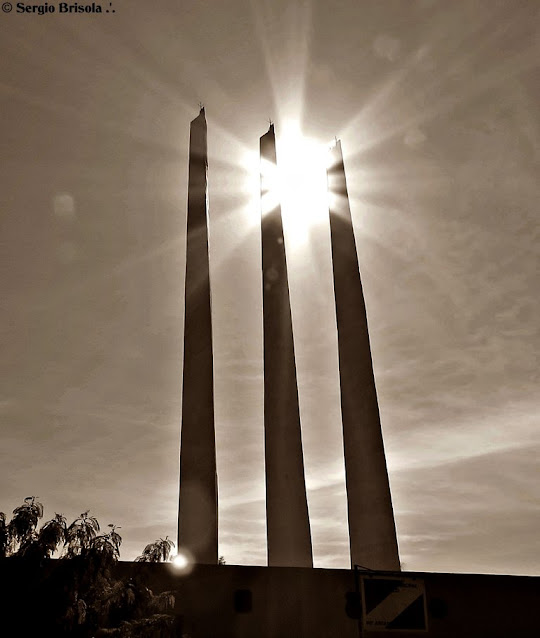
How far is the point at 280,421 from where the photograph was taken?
35312 millimetres

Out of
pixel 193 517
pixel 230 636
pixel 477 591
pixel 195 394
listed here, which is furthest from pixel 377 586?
pixel 195 394

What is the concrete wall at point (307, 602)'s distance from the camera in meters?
21.0

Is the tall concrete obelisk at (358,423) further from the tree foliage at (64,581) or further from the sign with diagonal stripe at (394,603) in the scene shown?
the sign with diagonal stripe at (394,603)

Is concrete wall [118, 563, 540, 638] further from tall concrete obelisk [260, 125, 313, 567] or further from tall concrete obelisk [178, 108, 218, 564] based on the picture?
tall concrete obelisk [260, 125, 313, 567]

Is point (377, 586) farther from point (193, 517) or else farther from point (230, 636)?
point (193, 517)

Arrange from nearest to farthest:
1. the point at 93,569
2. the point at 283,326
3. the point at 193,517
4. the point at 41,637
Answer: the point at 41,637 → the point at 93,569 → the point at 193,517 → the point at 283,326

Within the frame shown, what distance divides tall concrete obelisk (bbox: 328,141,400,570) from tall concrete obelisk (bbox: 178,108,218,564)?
7.25 m

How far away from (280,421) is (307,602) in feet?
45.8

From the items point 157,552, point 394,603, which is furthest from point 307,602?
point 394,603

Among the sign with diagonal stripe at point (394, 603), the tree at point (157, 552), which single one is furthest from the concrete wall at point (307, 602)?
the sign with diagonal stripe at point (394, 603)

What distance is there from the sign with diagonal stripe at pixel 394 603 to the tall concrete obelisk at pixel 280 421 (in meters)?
25.7

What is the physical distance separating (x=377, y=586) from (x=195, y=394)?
2723 centimetres

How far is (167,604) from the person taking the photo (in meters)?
19.5

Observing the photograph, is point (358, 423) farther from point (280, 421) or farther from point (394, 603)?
point (394, 603)
